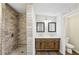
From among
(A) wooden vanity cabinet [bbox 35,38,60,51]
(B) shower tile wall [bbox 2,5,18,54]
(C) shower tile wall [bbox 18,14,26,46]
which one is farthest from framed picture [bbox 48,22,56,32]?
(B) shower tile wall [bbox 2,5,18,54]

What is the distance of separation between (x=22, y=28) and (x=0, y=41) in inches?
128

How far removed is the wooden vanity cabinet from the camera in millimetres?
5527

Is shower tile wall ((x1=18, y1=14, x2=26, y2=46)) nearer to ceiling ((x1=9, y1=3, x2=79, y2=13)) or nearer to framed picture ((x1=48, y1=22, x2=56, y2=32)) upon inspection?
framed picture ((x1=48, y1=22, x2=56, y2=32))

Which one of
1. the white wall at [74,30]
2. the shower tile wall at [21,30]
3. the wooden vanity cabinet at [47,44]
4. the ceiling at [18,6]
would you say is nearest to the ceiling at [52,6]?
the ceiling at [18,6]

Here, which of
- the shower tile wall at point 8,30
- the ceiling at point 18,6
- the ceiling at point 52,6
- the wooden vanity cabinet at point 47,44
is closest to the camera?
the ceiling at point 52,6

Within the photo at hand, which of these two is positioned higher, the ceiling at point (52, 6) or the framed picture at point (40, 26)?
the ceiling at point (52, 6)

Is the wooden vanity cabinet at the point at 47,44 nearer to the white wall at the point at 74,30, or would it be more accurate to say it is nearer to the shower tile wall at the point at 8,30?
the white wall at the point at 74,30

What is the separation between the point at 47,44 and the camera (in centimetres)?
559

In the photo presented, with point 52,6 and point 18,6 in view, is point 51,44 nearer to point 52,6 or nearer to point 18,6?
point 52,6

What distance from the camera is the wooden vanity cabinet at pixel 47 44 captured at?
553cm

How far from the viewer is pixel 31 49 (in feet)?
11.4

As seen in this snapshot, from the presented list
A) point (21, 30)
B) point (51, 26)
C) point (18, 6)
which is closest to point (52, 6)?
point (18, 6)
